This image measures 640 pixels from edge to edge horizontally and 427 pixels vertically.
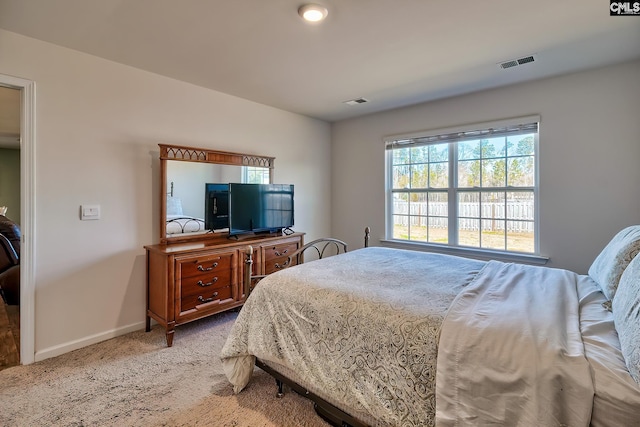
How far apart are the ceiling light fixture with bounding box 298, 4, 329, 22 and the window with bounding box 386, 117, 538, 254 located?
7.66ft

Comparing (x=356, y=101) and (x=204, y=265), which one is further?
(x=356, y=101)

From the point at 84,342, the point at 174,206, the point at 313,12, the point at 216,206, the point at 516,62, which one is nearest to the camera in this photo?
the point at 313,12

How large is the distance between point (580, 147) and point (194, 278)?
3.89 m

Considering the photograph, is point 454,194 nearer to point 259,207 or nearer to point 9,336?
point 259,207

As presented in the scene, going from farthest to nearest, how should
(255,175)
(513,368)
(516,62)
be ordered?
(255,175), (516,62), (513,368)

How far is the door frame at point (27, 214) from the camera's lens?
90.3 inches

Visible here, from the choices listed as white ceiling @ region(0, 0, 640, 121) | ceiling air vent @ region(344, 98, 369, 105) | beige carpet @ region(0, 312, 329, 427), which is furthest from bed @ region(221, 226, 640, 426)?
ceiling air vent @ region(344, 98, 369, 105)

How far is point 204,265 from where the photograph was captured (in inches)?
111

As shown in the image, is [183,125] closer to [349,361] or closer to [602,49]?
[349,361]

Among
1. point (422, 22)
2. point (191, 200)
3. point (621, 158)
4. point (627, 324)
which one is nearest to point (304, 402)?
point (627, 324)

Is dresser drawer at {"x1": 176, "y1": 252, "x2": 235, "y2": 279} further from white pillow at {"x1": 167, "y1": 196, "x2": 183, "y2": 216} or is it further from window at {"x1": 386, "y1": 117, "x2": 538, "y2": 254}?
window at {"x1": 386, "y1": 117, "x2": 538, "y2": 254}

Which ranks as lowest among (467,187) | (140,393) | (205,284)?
(140,393)

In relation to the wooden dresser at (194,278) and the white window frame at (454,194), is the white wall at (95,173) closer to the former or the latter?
the wooden dresser at (194,278)

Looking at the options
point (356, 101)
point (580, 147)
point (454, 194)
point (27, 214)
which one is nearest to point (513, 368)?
point (580, 147)
